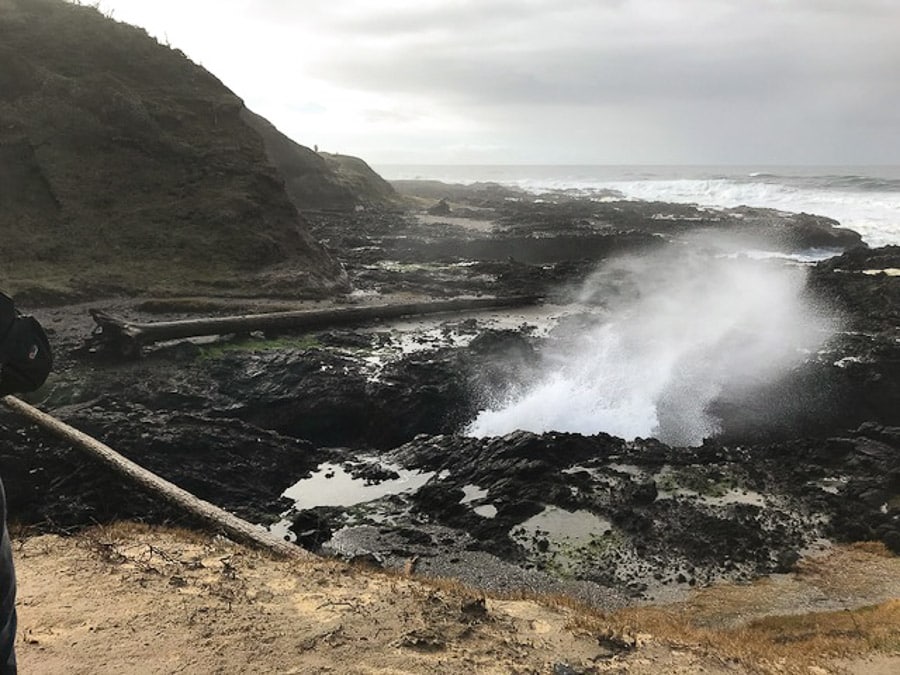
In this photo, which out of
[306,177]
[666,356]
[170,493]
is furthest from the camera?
[306,177]

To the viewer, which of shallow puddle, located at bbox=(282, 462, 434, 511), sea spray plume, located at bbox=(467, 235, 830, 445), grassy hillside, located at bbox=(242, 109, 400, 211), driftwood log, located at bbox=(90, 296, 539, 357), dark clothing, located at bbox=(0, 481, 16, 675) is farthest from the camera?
grassy hillside, located at bbox=(242, 109, 400, 211)

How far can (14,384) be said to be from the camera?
289 centimetres

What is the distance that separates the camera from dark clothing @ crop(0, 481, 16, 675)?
8.85ft

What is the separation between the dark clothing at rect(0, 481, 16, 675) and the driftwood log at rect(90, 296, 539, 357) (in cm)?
1145

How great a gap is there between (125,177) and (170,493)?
17706 mm

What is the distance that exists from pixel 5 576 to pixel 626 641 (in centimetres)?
441

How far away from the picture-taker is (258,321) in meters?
15.8

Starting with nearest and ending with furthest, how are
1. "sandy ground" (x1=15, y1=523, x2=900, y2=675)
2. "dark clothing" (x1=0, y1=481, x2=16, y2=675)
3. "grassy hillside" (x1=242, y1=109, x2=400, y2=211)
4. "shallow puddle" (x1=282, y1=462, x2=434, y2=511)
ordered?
"dark clothing" (x1=0, y1=481, x2=16, y2=675), "sandy ground" (x1=15, y1=523, x2=900, y2=675), "shallow puddle" (x1=282, y1=462, x2=434, y2=511), "grassy hillside" (x1=242, y1=109, x2=400, y2=211)

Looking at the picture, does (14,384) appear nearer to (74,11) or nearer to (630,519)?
(630,519)

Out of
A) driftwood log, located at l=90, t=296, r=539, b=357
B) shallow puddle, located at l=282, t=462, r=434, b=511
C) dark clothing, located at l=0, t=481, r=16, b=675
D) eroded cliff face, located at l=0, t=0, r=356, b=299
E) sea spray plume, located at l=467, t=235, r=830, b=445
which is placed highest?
eroded cliff face, located at l=0, t=0, r=356, b=299

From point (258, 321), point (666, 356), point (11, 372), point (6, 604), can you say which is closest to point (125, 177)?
point (258, 321)

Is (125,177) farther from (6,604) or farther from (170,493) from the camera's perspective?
(6,604)

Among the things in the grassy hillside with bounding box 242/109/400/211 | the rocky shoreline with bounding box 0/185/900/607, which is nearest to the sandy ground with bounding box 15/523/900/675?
the rocky shoreline with bounding box 0/185/900/607

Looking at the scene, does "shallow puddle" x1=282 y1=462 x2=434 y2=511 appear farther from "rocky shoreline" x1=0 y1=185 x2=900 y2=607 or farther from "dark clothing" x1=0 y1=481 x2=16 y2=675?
"dark clothing" x1=0 y1=481 x2=16 y2=675
